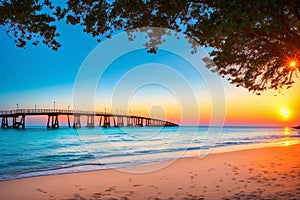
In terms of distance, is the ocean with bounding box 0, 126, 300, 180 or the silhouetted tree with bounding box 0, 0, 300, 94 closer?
the silhouetted tree with bounding box 0, 0, 300, 94

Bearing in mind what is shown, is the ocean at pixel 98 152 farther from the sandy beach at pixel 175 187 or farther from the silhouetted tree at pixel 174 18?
the silhouetted tree at pixel 174 18

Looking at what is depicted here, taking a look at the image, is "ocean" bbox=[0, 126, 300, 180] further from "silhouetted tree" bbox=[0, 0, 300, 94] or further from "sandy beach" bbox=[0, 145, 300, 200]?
"silhouetted tree" bbox=[0, 0, 300, 94]

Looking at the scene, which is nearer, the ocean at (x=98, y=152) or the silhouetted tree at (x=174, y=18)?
the silhouetted tree at (x=174, y=18)

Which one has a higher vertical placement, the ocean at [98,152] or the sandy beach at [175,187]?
the sandy beach at [175,187]

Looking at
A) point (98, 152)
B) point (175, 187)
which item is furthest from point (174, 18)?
point (98, 152)

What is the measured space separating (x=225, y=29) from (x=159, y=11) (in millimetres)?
2737

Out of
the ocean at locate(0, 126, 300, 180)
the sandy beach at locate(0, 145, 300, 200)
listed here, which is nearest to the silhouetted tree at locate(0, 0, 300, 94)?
the sandy beach at locate(0, 145, 300, 200)

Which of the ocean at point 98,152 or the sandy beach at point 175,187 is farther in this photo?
the ocean at point 98,152

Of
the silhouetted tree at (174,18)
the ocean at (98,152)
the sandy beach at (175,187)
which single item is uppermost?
the silhouetted tree at (174,18)

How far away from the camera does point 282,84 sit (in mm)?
15391

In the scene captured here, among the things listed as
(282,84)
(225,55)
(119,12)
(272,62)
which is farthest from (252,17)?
(282,84)

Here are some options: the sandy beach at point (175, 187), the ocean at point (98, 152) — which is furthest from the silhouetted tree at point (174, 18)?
the ocean at point (98, 152)

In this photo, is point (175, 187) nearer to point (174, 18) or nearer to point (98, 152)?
point (174, 18)

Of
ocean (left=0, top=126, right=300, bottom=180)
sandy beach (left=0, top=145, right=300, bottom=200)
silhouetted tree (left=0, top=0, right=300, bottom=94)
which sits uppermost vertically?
silhouetted tree (left=0, top=0, right=300, bottom=94)
